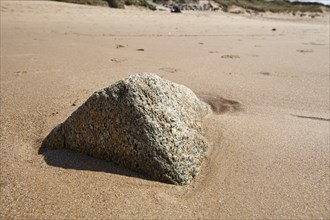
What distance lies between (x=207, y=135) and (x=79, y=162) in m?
0.84

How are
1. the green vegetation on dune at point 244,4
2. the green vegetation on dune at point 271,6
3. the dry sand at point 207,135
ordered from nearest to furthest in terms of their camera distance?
the dry sand at point 207,135 < the green vegetation on dune at point 244,4 < the green vegetation on dune at point 271,6

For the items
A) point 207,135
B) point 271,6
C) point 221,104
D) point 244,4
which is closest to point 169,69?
point 221,104

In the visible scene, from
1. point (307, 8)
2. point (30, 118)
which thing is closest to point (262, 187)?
point (30, 118)

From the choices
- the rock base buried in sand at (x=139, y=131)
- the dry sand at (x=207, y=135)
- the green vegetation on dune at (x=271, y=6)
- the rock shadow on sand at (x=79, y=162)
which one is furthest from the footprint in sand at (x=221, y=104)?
the green vegetation on dune at (x=271, y=6)

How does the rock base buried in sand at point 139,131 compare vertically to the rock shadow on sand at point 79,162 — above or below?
above

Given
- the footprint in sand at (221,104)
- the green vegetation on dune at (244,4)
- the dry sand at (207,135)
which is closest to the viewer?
the dry sand at (207,135)

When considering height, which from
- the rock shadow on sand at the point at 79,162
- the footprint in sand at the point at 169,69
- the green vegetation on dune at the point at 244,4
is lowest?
the rock shadow on sand at the point at 79,162

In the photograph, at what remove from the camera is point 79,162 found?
1888 millimetres

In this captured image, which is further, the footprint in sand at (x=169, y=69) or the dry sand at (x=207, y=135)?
the footprint in sand at (x=169, y=69)

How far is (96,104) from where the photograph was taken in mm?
1888

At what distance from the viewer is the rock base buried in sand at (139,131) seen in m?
1.78

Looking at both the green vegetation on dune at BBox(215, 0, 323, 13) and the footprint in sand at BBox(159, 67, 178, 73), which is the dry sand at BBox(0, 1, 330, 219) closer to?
the footprint in sand at BBox(159, 67, 178, 73)

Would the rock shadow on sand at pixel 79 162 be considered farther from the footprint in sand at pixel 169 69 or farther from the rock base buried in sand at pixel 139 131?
the footprint in sand at pixel 169 69

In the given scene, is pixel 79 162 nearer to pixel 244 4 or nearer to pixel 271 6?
pixel 244 4
